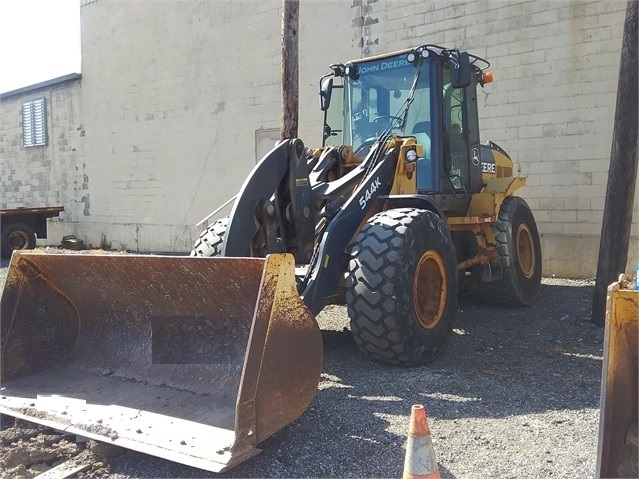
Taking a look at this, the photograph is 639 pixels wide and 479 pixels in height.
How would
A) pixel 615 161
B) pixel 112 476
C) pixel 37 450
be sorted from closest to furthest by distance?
pixel 112 476, pixel 37 450, pixel 615 161

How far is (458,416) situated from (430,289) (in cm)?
137

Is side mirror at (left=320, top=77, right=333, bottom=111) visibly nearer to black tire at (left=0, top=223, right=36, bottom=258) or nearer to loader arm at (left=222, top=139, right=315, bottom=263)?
loader arm at (left=222, top=139, right=315, bottom=263)

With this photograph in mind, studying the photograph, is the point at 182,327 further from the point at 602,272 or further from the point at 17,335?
the point at 602,272

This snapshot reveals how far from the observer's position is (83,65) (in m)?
18.2

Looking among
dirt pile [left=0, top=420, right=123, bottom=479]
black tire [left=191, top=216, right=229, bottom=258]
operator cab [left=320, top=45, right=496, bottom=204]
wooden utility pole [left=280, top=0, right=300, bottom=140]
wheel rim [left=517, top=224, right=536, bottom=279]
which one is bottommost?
dirt pile [left=0, top=420, right=123, bottom=479]

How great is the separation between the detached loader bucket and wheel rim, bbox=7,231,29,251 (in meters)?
12.0

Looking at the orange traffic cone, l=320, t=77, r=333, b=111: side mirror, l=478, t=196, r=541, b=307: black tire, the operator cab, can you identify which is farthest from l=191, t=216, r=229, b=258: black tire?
l=478, t=196, r=541, b=307: black tire

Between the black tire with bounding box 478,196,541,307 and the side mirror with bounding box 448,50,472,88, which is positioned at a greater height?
the side mirror with bounding box 448,50,472,88

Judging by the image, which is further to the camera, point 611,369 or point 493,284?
point 493,284

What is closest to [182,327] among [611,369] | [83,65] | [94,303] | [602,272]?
[94,303]

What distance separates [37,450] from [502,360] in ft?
11.9

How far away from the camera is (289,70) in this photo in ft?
30.1

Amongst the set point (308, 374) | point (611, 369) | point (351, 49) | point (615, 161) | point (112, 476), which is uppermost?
point (351, 49)

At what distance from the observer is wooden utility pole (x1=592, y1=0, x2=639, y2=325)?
20.9 feet
